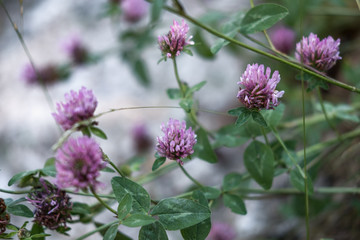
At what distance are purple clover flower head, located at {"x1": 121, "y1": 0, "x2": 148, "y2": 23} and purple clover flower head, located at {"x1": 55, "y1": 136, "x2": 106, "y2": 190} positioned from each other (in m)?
1.23

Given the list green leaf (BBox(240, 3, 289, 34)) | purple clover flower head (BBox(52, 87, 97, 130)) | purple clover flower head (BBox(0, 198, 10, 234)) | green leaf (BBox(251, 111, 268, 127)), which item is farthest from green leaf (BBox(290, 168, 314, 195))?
purple clover flower head (BBox(0, 198, 10, 234))

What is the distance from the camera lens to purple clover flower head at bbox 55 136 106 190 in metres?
0.56

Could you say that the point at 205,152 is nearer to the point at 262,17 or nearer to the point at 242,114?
the point at 242,114

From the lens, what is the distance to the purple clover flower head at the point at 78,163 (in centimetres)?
56

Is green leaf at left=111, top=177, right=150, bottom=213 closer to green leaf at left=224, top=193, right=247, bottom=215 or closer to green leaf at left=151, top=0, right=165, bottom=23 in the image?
green leaf at left=224, top=193, right=247, bottom=215

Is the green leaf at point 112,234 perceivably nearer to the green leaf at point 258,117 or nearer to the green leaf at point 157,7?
the green leaf at point 258,117

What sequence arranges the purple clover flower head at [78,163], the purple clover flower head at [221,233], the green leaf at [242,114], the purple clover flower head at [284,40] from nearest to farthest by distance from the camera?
the purple clover flower head at [78,163], the green leaf at [242,114], the purple clover flower head at [221,233], the purple clover flower head at [284,40]

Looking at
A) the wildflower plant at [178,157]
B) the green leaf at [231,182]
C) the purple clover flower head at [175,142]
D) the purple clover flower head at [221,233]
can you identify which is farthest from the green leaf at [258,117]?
the purple clover flower head at [221,233]

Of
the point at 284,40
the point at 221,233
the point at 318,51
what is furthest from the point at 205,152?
the point at 284,40

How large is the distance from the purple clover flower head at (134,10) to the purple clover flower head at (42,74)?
40 centimetres

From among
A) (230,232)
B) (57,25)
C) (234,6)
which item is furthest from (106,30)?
(230,232)

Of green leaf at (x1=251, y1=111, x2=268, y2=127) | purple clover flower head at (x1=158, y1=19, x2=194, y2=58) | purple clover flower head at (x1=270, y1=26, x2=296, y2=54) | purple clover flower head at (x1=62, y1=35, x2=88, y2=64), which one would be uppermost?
purple clover flower head at (x1=62, y1=35, x2=88, y2=64)

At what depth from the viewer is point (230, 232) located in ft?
3.84

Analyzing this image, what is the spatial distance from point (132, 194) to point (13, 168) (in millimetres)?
1133
